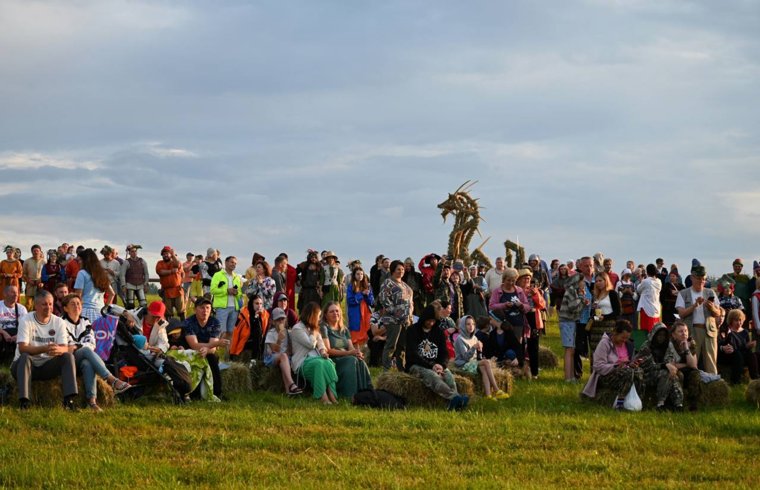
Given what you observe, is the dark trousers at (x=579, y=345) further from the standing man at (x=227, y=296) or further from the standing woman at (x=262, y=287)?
the standing man at (x=227, y=296)

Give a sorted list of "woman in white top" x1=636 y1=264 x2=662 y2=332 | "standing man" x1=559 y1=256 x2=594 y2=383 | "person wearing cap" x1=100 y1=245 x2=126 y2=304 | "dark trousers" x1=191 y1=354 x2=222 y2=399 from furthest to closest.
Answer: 1. "person wearing cap" x1=100 y1=245 x2=126 y2=304
2. "woman in white top" x1=636 y1=264 x2=662 y2=332
3. "standing man" x1=559 y1=256 x2=594 y2=383
4. "dark trousers" x1=191 y1=354 x2=222 y2=399

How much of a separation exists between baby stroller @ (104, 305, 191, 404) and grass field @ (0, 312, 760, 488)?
29cm

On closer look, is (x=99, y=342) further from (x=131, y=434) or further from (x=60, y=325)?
(x=131, y=434)

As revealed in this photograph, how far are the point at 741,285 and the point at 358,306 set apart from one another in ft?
30.1

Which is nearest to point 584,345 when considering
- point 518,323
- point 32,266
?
point 518,323

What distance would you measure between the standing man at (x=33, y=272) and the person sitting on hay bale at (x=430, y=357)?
465 inches

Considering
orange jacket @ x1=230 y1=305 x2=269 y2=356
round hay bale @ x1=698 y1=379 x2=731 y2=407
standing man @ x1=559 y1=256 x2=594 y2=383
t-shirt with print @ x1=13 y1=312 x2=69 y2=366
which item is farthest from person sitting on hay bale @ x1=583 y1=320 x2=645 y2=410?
t-shirt with print @ x1=13 y1=312 x2=69 y2=366

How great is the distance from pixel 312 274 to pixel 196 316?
22.5 ft

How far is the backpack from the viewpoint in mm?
13516

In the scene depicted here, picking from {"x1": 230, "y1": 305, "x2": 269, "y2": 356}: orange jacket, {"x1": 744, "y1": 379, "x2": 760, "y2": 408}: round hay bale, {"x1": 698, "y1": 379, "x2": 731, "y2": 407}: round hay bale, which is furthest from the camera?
{"x1": 230, "y1": 305, "x2": 269, "y2": 356}: orange jacket

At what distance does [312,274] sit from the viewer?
846 inches

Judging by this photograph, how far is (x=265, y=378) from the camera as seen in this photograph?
15117mm

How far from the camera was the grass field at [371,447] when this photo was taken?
9.52 m

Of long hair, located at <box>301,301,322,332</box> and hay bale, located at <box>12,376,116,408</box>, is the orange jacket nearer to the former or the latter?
long hair, located at <box>301,301,322,332</box>
